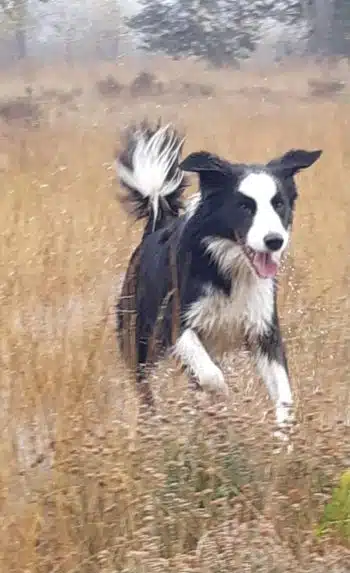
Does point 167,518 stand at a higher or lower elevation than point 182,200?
lower

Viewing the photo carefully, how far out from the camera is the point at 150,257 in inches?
198

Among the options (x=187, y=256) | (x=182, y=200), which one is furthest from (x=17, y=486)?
(x=182, y=200)

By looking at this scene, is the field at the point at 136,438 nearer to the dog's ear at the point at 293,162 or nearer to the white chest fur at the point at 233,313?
the white chest fur at the point at 233,313

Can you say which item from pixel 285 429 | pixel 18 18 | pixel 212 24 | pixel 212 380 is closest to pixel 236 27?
pixel 212 24

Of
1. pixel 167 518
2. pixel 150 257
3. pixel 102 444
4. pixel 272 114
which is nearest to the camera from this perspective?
pixel 167 518

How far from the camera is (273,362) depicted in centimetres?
446

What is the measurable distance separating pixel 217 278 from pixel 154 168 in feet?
3.20

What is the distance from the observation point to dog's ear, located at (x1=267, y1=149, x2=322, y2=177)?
4.77 m

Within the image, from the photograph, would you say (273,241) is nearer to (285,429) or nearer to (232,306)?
(232,306)

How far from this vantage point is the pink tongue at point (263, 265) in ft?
14.7

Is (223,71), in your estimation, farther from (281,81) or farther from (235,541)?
(235,541)

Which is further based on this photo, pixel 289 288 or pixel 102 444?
pixel 289 288

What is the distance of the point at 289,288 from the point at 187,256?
959 millimetres

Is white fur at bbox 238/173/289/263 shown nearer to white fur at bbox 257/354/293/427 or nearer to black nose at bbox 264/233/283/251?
black nose at bbox 264/233/283/251
